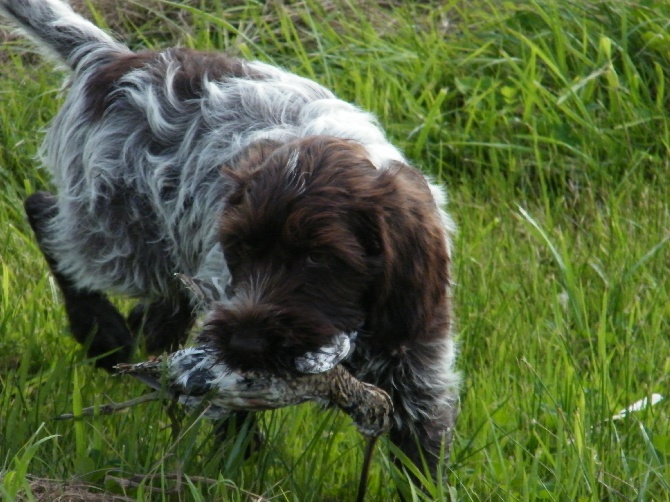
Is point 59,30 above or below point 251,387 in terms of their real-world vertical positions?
above

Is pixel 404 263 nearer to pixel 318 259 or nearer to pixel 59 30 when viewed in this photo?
pixel 318 259

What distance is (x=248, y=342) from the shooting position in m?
2.97

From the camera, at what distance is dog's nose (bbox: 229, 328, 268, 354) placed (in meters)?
2.97

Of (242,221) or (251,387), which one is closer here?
(251,387)

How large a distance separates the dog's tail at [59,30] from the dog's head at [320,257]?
1362 millimetres

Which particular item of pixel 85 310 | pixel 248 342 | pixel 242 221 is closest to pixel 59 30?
pixel 85 310

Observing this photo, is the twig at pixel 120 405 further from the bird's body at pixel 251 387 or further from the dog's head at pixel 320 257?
the dog's head at pixel 320 257

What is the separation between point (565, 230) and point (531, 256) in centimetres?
43

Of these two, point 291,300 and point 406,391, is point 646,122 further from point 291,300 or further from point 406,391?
point 291,300

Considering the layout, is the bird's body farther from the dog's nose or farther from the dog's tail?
the dog's tail

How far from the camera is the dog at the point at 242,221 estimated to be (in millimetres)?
3123

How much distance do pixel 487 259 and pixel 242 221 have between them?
2.00m

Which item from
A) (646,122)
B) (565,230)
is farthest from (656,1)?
(565,230)

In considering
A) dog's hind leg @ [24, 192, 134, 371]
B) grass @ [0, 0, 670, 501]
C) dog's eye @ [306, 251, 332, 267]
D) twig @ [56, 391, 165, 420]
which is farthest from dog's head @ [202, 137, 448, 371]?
dog's hind leg @ [24, 192, 134, 371]
